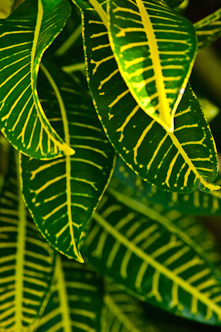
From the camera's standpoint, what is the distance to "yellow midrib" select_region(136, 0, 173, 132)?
32cm

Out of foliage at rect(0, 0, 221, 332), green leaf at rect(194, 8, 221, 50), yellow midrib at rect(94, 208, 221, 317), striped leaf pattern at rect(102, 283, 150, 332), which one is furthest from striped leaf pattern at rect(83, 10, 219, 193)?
striped leaf pattern at rect(102, 283, 150, 332)

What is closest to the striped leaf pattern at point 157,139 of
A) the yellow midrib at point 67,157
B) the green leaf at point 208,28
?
the yellow midrib at point 67,157

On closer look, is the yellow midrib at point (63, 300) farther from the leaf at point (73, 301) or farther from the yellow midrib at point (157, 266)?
the yellow midrib at point (157, 266)

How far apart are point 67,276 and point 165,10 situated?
526 millimetres

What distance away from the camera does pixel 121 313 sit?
89 cm

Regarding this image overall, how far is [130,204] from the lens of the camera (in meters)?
0.80

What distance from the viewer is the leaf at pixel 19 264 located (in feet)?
1.98

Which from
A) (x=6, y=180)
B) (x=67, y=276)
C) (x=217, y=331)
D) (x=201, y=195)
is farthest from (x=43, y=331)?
(x=217, y=331)

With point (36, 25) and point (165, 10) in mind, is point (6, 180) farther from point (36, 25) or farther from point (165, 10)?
point (165, 10)

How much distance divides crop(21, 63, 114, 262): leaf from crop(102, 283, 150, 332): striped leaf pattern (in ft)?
1.39

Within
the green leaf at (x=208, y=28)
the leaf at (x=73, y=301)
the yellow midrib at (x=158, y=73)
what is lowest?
the leaf at (x=73, y=301)

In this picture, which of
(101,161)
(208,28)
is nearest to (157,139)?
(101,161)

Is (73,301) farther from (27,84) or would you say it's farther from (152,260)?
(27,84)

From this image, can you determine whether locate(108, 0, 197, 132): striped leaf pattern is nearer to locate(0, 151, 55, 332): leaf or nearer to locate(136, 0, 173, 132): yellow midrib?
locate(136, 0, 173, 132): yellow midrib
